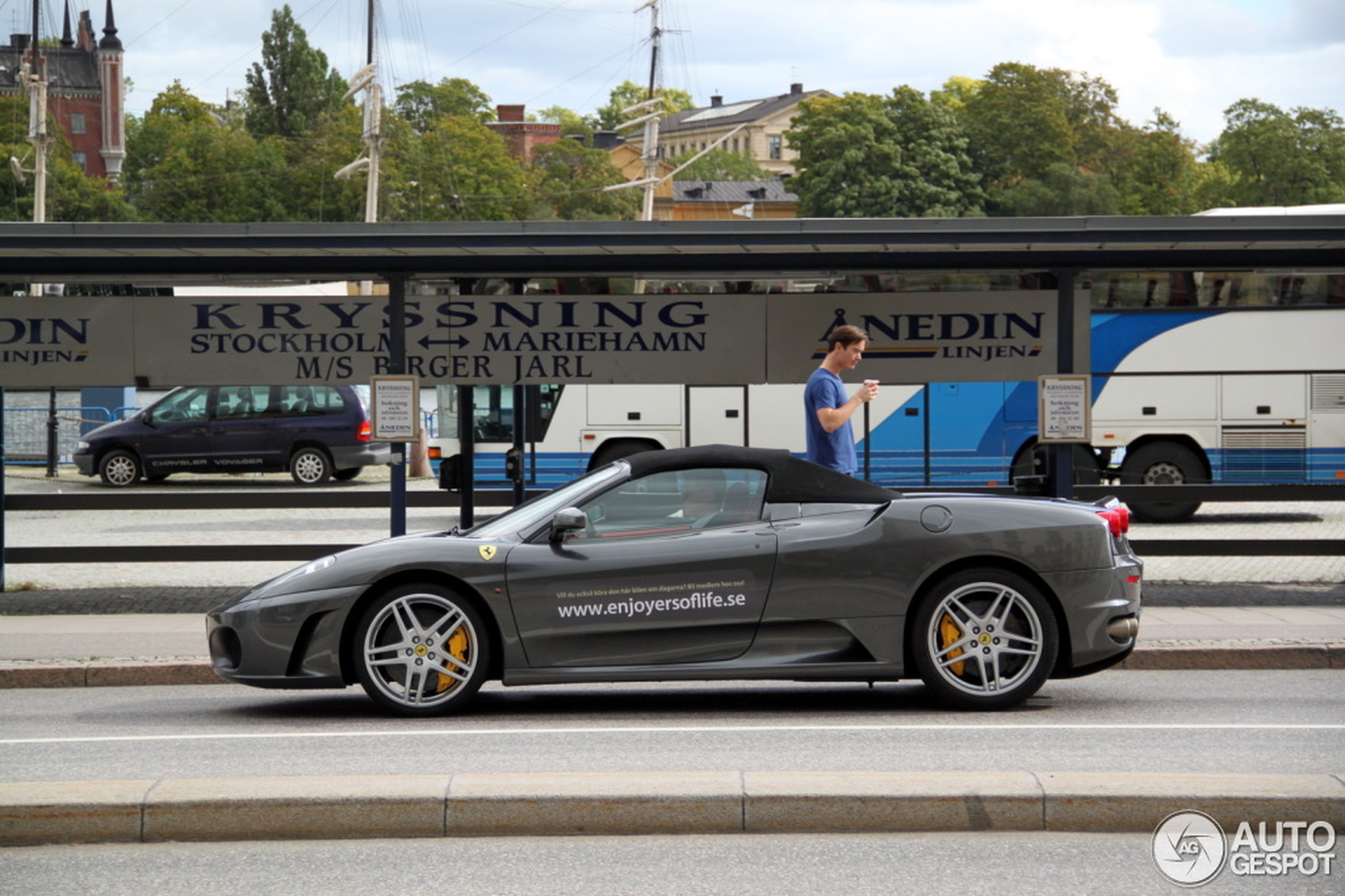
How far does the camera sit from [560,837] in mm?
5742

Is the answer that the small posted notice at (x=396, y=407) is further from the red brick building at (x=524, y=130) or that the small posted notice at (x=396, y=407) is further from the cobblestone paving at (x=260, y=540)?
the red brick building at (x=524, y=130)

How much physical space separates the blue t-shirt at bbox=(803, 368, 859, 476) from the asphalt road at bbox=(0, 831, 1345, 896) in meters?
3.75

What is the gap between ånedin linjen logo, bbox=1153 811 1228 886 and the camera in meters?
5.21

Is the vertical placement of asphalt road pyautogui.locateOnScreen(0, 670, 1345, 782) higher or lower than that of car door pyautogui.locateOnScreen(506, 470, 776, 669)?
lower

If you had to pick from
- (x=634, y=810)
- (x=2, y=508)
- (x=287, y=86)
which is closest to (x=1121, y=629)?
(x=634, y=810)

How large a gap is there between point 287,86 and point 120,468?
9939 cm

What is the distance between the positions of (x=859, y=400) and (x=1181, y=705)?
2.35m

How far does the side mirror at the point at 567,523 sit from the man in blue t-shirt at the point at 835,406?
1.70 m

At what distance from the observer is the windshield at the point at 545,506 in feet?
26.7

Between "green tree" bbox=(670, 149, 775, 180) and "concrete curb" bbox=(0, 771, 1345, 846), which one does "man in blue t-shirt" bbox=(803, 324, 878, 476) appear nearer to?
"concrete curb" bbox=(0, 771, 1345, 846)

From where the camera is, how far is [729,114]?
184625 millimetres

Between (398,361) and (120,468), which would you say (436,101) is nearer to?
(120,468)

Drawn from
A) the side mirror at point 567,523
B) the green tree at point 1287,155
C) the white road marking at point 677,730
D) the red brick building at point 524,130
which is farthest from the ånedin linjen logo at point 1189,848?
the red brick building at point 524,130

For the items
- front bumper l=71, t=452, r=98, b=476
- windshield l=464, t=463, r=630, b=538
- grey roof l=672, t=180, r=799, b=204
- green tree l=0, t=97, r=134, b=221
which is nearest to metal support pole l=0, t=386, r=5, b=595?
windshield l=464, t=463, r=630, b=538
